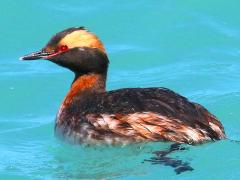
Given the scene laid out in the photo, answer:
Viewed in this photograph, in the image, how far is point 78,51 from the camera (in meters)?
11.0

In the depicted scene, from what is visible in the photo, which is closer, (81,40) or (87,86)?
(81,40)

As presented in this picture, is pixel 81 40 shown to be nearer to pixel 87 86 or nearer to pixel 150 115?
pixel 87 86

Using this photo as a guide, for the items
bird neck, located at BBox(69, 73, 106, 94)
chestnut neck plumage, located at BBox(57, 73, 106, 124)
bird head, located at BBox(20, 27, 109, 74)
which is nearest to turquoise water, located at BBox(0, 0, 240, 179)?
chestnut neck plumage, located at BBox(57, 73, 106, 124)

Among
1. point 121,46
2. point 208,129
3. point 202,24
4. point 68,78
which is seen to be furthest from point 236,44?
point 208,129

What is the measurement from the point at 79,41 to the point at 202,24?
4482 millimetres

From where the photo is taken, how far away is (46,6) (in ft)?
51.5

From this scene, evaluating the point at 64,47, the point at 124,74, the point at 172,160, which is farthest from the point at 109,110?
the point at 124,74

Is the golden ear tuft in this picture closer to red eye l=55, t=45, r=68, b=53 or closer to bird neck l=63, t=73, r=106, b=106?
red eye l=55, t=45, r=68, b=53

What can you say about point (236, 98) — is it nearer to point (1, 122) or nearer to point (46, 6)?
point (1, 122)

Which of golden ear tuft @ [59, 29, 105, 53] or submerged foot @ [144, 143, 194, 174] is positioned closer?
submerged foot @ [144, 143, 194, 174]

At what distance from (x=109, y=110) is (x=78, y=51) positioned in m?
1.05

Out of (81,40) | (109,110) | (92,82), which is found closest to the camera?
(109,110)

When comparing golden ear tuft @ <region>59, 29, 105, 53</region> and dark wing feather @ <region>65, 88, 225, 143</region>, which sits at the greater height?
golden ear tuft @ <region>59, 29, 105, 53</region>

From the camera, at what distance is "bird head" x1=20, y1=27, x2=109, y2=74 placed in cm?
1103
